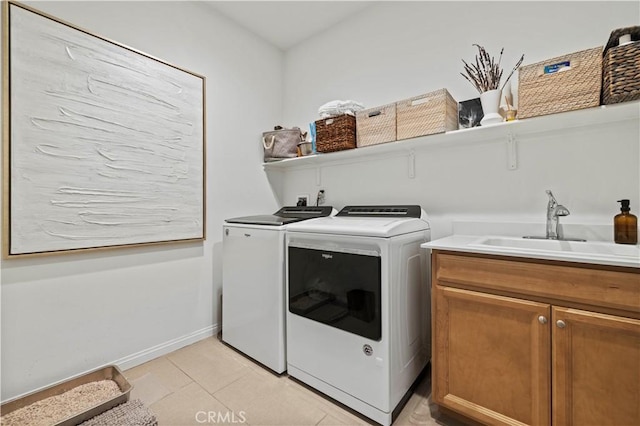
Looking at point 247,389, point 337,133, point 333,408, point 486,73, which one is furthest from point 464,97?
point 247,389

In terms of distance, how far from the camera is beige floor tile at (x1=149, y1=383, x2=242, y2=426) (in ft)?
4.73

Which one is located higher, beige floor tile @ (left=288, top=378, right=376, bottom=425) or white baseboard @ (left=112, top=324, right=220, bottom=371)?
white baseboard @ (left=112, top=324, right=220, bottom=371)

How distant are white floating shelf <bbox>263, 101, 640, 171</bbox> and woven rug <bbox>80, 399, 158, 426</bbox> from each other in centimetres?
192

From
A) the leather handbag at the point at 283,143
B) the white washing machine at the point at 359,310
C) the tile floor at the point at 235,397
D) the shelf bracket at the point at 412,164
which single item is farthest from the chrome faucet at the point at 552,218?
the leather handbag at the point at 283,143

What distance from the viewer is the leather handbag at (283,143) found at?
256 cm

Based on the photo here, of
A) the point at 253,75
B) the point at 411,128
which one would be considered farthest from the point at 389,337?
the point at 253,75

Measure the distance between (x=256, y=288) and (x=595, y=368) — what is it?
1.73 m

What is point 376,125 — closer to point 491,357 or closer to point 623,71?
point 623,71

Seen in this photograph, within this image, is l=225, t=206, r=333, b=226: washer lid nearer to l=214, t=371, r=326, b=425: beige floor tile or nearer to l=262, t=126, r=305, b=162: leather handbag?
l=262, t=126, r=305, b=162: leather handbag

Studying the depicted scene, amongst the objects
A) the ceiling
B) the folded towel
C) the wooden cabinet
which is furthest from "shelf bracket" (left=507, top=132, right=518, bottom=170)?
the ceiling

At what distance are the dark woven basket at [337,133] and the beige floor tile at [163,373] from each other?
1.84 m

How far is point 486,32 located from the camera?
70.6 inches

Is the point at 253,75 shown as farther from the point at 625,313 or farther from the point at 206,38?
the point at 625,313

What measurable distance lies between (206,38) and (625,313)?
9.88 ft
